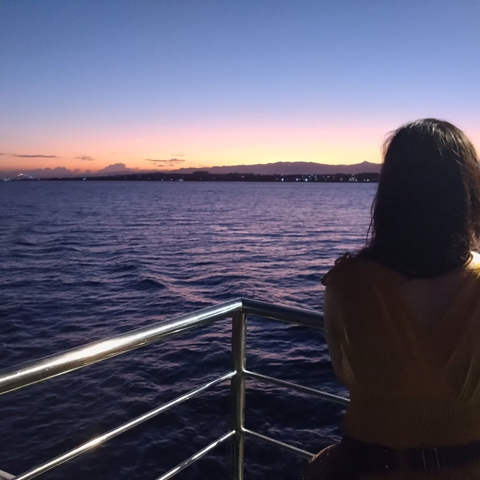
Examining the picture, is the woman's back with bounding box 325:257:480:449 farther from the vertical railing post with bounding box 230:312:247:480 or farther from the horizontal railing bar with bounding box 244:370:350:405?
the vertical railing post with bounding box 230:312:247:480

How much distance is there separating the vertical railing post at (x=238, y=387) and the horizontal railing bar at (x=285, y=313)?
0.08 meters

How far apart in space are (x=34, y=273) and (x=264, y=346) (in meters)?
15.3

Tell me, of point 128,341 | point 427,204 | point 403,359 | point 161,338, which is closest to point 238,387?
point 161,338

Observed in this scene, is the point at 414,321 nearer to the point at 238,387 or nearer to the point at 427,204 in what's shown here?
the point at 427,204

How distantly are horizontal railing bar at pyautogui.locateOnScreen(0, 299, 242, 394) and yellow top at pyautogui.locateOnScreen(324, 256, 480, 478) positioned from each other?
77 centimetres

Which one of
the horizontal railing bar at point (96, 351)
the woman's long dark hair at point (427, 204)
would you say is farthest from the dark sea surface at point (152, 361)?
the horizontal railing bar at point (96, 351)

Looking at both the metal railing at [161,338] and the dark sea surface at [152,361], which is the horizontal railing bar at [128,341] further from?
the dark sea surface at [152,361]

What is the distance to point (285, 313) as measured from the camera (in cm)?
203

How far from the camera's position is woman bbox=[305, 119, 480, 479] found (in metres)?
1.09

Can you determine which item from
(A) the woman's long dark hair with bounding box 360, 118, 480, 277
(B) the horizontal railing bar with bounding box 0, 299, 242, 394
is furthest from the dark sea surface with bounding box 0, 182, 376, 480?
(B) the horizontal railing bar with bounding box 0, 299, 242, 394

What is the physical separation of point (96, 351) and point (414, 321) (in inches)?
37.2

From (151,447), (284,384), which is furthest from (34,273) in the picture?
(284,384)

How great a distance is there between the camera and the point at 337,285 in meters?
1.18

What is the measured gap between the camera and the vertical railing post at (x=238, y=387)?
2232 mm
